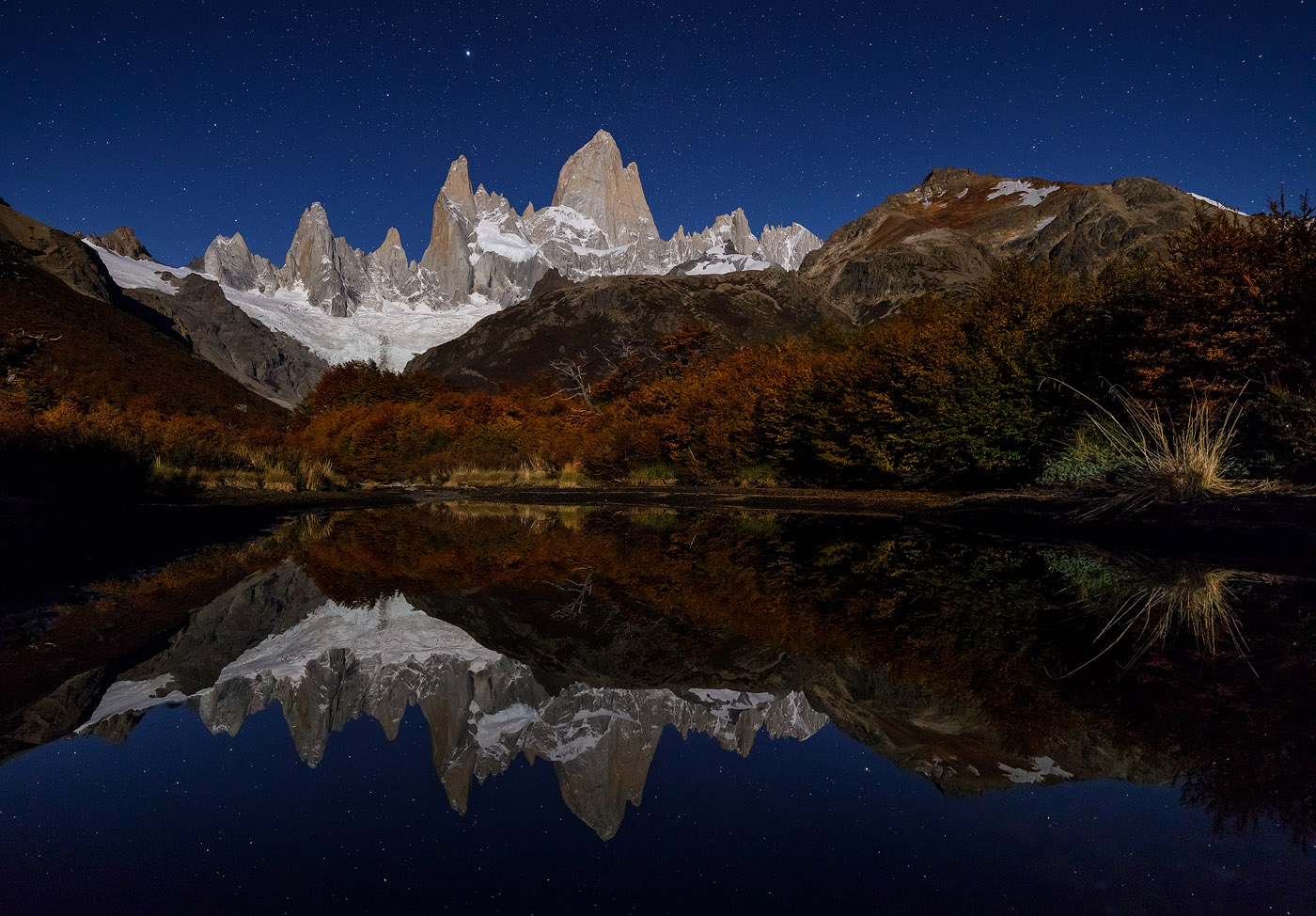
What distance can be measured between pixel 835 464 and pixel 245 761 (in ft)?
63.2

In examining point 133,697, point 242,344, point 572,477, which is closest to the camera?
point 133,697

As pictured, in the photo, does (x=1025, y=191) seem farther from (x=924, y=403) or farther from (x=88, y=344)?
(x=88, y=344)

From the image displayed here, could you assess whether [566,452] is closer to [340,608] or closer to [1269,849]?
[340,608]

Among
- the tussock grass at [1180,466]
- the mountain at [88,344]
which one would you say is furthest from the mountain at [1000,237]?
the tussock grass at [1180,466]

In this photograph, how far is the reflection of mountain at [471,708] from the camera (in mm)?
3279

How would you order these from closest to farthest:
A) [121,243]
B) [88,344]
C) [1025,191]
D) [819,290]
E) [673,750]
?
[673,750]
[88,344]
[819,290]
[1025,191]
[121,243]

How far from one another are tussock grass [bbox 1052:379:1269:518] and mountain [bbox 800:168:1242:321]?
10445 cm

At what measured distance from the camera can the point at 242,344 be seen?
166 metres

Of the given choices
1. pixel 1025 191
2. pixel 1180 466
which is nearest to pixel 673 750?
pixel 1180 466

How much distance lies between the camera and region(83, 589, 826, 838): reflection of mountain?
10.8ft

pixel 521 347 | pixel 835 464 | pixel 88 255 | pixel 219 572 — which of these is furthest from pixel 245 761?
pixel 521 347

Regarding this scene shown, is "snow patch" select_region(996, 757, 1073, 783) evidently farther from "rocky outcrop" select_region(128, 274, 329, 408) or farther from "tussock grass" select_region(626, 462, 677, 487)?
"rocky outcrop" select_region(128, 274, 329, 408)

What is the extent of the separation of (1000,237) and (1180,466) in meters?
159

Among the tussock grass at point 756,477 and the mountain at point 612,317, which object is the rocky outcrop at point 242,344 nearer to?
the mountain at point 612,317
